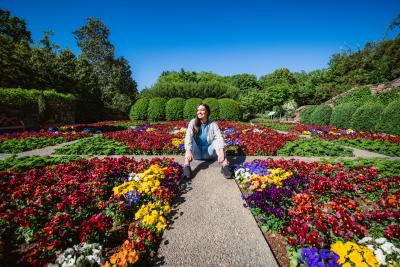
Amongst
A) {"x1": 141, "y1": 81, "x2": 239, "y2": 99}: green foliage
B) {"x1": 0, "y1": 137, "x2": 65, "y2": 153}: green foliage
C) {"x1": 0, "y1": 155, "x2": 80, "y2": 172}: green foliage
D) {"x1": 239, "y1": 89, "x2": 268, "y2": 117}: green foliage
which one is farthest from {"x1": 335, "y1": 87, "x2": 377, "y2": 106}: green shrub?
{"x1": 0, "y1": 137, "x2": 65, "y2": 153}: green foliage

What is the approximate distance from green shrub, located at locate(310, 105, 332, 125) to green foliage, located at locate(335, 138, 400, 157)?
8078 mm

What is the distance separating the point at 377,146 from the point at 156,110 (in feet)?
51.4

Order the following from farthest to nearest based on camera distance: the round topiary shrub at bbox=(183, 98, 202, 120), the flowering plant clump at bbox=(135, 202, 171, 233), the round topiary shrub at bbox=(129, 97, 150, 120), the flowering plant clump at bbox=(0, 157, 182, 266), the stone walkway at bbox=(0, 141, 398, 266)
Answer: the round topiary shrub at bbox=(129, 97, 150, 120), the round topiary shrub at bbox=(183, 98, 202, 120), the flowering plant clump at bbox=(135, 202, 171, 233), the flowering plant clump at bbox=(0, 157, 182, 266), the stone walkway at bbox=(0, 141, 398, 266)

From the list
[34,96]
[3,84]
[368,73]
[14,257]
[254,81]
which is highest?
[254,81]

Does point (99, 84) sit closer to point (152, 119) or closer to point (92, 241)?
→ point (152, 119)

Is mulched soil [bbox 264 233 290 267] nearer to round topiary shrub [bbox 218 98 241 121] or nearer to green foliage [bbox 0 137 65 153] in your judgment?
green foliage [bbox 0 137 65 153]

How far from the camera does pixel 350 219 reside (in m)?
2.19

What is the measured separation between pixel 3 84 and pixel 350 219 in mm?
22171

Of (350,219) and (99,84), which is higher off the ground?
(99,84)

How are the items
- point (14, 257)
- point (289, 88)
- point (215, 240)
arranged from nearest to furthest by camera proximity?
point (14, 257), point (215, 240), point (289, 88)

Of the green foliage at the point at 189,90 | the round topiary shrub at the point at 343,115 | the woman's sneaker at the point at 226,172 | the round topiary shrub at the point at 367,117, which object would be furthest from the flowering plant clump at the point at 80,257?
the green foliage at the point at 189,90

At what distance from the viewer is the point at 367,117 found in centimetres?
1074

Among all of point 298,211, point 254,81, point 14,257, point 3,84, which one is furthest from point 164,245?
point 254,81

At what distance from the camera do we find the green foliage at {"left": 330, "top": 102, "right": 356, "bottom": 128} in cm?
1241
